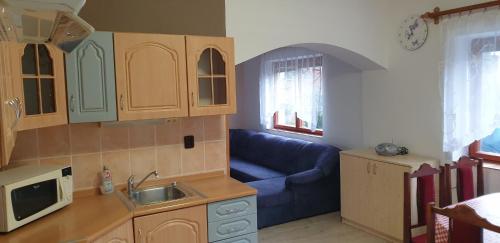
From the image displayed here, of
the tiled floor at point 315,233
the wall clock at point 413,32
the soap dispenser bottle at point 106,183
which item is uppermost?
the wall clock at point 413,32

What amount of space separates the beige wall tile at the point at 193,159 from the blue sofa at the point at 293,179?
1113mm

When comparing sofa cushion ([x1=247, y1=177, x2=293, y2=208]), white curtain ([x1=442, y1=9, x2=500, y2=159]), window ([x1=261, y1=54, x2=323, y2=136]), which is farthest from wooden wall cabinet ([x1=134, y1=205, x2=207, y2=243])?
window ([x1=261, y1=54, x2=323, y2=136])

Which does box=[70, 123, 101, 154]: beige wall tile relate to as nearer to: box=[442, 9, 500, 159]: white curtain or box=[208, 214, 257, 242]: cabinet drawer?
box=[208, 214, 257, 242]: cabinet drawer

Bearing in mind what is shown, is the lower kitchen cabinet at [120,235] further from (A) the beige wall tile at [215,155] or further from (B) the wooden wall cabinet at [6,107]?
(A) the beige wall tile at [215,155]

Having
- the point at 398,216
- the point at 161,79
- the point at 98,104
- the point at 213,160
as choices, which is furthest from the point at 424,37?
the point at 98,104

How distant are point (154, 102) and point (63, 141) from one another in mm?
670

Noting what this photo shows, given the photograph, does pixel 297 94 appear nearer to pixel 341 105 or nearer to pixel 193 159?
pixel 341 105

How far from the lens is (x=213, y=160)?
10.1 feet

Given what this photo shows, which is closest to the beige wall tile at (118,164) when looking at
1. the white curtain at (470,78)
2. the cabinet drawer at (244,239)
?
the cabinet drawer at (244,239)

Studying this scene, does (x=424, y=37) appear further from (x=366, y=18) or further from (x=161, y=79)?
(x=161, y=79)

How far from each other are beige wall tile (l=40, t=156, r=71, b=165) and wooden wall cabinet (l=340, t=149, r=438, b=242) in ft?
8.63

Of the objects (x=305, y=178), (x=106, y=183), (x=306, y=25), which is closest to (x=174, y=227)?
(x=106, y=183)

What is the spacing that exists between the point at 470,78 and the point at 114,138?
2853mm

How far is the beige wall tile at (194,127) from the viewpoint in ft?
9.68
